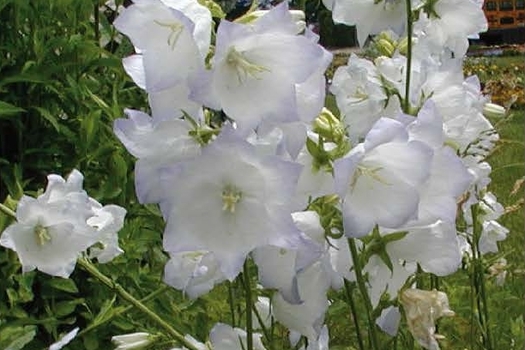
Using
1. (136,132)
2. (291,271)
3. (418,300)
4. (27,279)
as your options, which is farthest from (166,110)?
(27,279)

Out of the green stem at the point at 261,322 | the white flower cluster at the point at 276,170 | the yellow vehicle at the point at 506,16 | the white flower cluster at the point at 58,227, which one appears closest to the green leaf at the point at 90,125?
→ the white flower cluster at the point at 58,227

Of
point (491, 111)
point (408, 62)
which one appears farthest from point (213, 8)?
point (491, 111)

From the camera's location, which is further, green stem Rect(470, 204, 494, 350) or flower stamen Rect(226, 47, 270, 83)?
green stem Rect(470, 204, 494, 350)

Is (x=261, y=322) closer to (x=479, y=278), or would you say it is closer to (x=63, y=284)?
(x=479, y=278)

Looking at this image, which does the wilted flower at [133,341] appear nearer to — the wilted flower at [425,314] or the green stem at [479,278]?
the wilted flower at [425,314]

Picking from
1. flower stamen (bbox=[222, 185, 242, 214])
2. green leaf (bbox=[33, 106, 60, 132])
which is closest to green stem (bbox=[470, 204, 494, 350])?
flower stamen (bbox=[222, 185, 242, 214])

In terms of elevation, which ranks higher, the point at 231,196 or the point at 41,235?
the point at 231,196

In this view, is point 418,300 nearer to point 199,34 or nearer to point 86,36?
point 199,34

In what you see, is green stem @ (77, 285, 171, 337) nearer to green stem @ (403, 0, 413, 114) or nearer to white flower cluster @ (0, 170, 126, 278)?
white flower cluster @ (0, 170, 126, 278)
